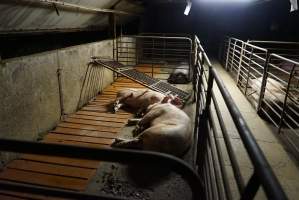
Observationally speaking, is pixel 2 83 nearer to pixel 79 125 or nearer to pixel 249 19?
pixel 79 125

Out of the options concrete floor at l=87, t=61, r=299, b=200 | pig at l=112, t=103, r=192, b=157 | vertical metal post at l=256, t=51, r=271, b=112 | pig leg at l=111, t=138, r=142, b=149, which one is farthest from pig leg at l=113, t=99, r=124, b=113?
vertical metal post at l=256, t=51, r=271, b=112

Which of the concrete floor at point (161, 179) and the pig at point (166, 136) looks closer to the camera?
the concrete floor at point (161, 179)

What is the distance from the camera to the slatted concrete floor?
8.69ft

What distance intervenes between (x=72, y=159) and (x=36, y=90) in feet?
3.46

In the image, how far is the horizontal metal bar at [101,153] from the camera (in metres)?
0.98

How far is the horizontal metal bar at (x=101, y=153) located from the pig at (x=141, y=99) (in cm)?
314

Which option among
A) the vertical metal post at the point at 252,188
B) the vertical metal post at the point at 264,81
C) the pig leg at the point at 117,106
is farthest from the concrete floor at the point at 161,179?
the pig leg at the point at 117,106

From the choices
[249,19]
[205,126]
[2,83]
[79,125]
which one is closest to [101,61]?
[79,125]

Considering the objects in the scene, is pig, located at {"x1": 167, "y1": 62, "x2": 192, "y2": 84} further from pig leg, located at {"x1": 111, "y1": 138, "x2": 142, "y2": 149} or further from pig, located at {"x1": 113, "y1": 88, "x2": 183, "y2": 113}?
pig leg, located at {"x1": 111, "y1": 138, "x2": 142, "y2": 149}

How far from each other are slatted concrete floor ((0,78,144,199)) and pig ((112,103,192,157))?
49 centimetres

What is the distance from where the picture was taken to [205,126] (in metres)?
2.23

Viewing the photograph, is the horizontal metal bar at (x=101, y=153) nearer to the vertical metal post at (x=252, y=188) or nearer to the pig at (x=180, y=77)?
the vertical metal post at (x=252, y=188)

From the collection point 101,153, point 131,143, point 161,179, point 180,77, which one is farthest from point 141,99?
point 101,153

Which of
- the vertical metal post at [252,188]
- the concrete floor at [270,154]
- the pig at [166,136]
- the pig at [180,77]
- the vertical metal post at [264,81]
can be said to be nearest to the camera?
the vertical metal post at [252,188]
